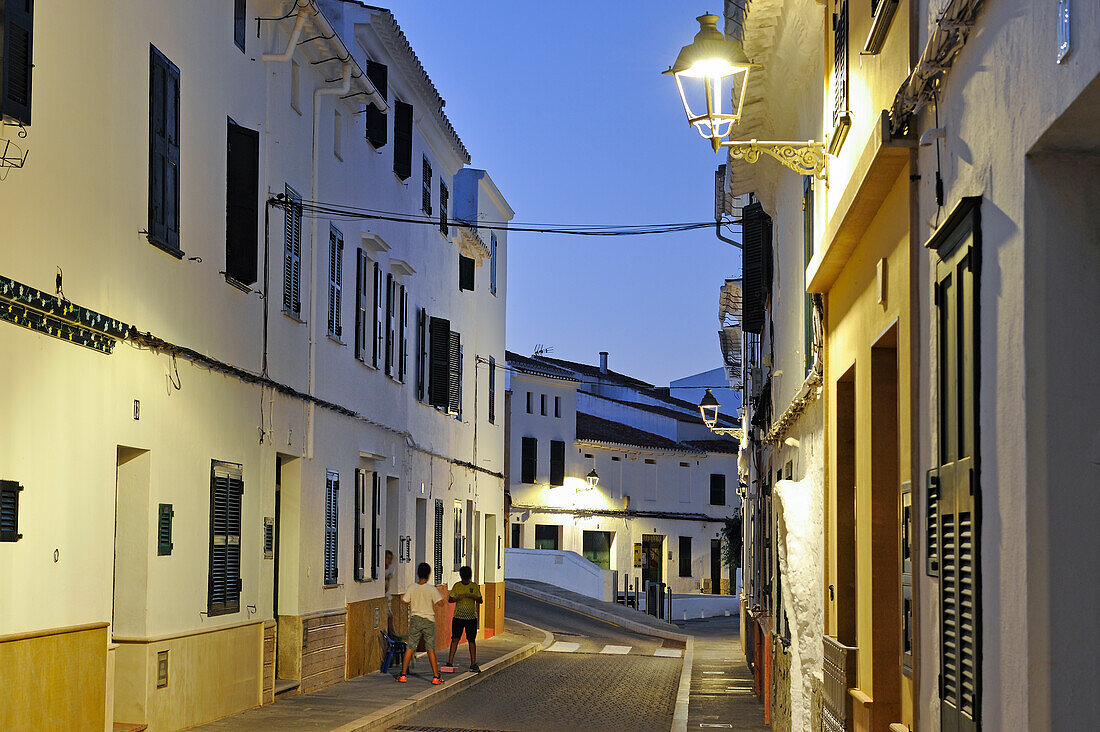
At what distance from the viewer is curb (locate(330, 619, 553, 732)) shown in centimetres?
1481

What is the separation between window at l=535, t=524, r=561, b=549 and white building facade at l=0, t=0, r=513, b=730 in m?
30.7

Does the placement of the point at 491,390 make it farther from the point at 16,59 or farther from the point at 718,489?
the point at 718,489

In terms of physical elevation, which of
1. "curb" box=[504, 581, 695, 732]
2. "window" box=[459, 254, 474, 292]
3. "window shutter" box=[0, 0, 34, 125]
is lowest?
"curb" box=[504, 581, 695, 732]

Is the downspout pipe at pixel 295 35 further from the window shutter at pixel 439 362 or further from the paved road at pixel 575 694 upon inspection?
the window shutter at pixel 439 362

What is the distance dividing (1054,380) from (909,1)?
2.64 metres

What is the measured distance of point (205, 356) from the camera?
13750 millimetres

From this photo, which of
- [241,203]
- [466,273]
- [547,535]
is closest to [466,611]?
[241,203]

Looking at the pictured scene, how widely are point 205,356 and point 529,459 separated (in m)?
41.8

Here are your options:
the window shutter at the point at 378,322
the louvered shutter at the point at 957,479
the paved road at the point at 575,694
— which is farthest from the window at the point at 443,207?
the louvered shutter at the point at 957,479

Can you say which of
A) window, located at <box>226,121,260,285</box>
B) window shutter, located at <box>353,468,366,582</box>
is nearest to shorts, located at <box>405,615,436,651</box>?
window shutter, located at <box>353,468,366,582</box>

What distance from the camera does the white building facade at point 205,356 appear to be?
1008 cm

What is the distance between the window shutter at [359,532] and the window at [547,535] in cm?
3486

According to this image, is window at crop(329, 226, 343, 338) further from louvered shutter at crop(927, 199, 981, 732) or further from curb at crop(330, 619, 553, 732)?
louvered shutter at crop(927, 199, 981, 732)

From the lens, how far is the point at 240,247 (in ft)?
49.1
